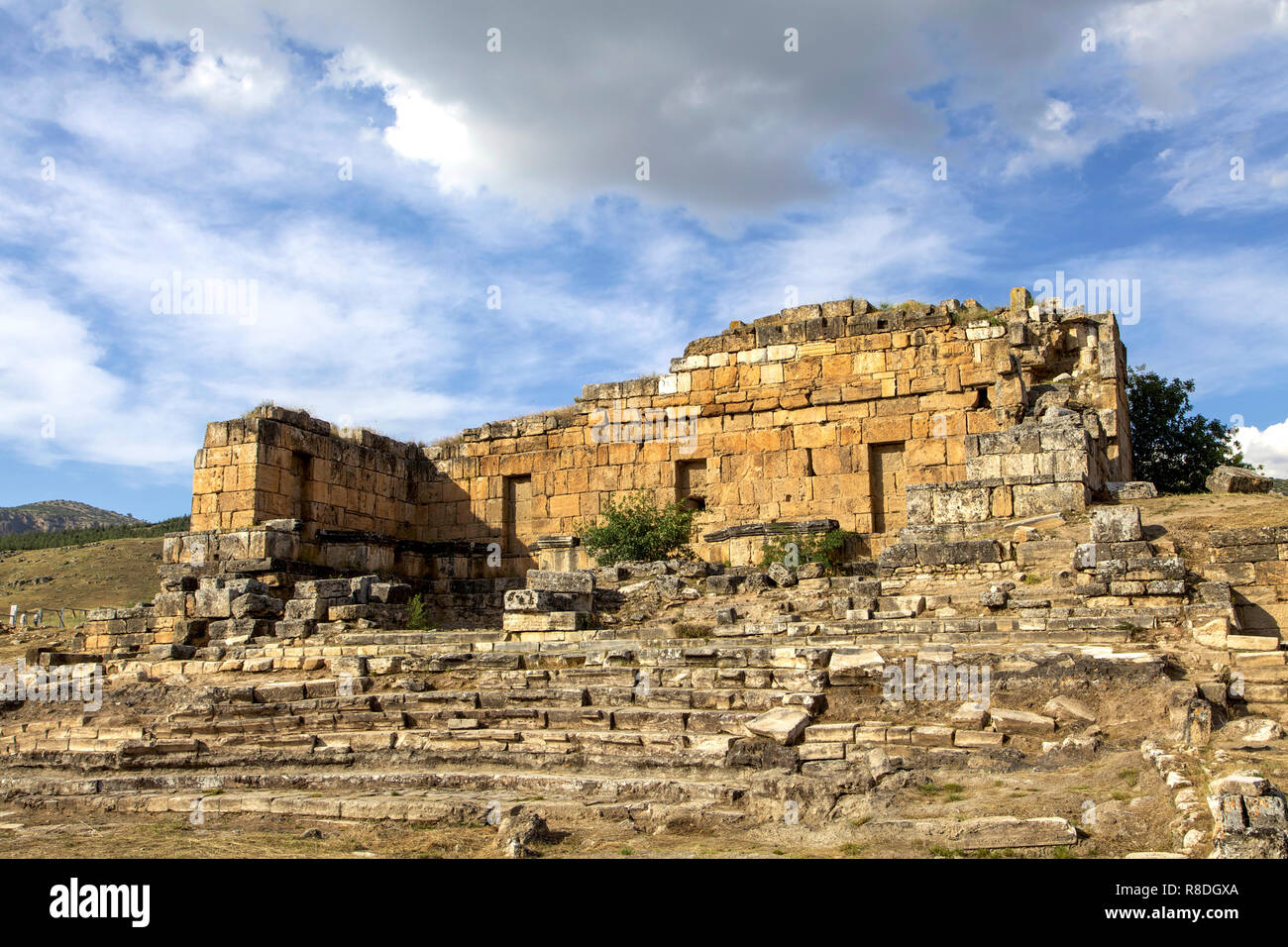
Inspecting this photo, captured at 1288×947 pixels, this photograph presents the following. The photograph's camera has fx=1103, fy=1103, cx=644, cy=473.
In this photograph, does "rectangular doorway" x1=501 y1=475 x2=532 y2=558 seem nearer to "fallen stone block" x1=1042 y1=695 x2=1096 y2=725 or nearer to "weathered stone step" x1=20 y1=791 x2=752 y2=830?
"weathered stone step" x1=20 y1=791 x2=752 y2=830

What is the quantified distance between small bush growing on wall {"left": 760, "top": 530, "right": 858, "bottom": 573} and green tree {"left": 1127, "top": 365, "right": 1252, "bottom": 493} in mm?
8392

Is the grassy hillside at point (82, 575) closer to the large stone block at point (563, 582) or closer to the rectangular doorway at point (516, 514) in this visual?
the rectangular doorway at point (516, 514)

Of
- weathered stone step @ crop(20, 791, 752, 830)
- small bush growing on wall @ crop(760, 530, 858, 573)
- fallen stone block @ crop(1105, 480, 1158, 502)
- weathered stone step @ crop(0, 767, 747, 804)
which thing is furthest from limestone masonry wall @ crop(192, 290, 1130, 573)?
weathered stone step @ crop(20, 791, 752, 830)

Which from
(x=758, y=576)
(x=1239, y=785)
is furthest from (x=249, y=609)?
(x=1239, y=785)

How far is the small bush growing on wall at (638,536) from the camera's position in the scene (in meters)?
18.8

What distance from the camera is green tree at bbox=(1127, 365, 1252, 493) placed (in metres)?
22.8

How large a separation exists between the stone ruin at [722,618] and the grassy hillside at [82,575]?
84.3 feet

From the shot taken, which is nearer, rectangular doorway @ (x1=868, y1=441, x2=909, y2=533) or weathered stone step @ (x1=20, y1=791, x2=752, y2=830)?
weathered stone step @ (x1=20, y1=791, x2=752, y2=830)

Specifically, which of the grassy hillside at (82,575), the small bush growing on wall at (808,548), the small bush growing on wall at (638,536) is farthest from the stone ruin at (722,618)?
the grassy hillside at (82,575)

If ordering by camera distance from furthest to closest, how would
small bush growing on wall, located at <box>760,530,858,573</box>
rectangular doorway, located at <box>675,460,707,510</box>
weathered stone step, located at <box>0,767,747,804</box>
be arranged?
rectangular doorway, located at <box>675,460,707,510</box>, small bush growing on wall, located at <box>760,530,858,573</box>, weathered stone step, located at <box>0,767,747,804</box>

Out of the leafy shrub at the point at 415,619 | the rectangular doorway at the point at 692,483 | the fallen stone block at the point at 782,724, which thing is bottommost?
the fallen stone block at the point at 782,724

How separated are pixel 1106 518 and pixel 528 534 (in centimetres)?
Result: 1241

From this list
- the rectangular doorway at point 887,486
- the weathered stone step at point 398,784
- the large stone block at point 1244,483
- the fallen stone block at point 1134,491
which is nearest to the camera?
the weathered stone step at point 398,784

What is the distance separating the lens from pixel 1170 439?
2331 centimetres
